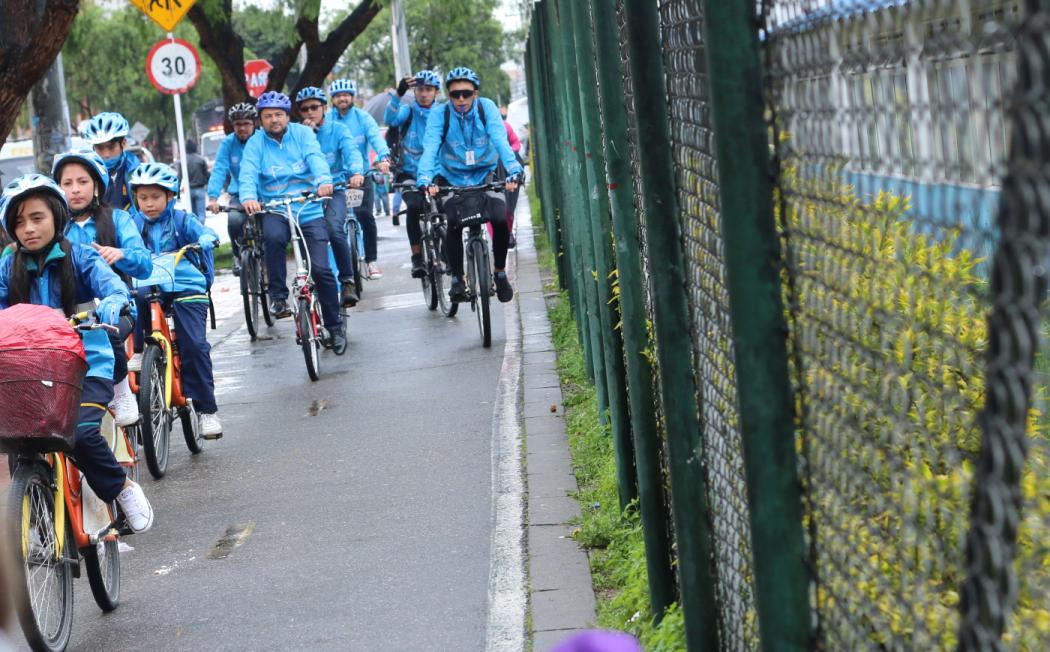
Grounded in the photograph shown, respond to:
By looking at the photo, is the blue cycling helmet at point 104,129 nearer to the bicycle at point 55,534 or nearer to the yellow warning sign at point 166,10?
the bicycle at point 55,534

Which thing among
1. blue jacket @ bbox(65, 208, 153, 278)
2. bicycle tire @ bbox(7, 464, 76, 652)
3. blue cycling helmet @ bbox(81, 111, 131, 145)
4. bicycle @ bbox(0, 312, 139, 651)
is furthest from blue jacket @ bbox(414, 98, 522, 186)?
bicycle tire @ bbox(7, 464, 76, 652)

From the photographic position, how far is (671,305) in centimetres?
371

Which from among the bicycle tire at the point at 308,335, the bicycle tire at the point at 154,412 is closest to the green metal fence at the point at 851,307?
the bicycle tire at the point at 154,412

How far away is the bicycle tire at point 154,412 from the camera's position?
813 centimetres

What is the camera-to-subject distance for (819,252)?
229 cm

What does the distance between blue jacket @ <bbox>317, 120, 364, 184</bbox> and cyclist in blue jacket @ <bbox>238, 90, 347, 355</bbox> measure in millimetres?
1605

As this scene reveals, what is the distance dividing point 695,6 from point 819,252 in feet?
2.79

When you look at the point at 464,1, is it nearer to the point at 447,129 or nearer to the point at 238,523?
the point at 447,129

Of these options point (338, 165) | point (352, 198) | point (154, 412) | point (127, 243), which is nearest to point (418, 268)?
point (352, 198)

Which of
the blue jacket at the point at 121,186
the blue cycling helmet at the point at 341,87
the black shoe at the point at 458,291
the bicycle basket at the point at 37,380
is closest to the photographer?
the bicycle basket at the point at 37,380

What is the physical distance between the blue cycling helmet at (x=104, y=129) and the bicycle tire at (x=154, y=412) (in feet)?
5.75

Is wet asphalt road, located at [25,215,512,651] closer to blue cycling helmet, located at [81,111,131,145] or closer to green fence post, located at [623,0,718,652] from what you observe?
green fence post, located at [623,0,718,652]

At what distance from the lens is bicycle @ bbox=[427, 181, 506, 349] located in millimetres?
11930

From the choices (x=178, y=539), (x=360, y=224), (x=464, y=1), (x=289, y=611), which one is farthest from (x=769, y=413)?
(x=464, y=1)
